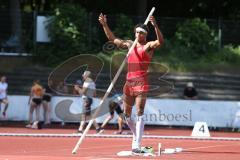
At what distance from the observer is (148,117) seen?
2455cm

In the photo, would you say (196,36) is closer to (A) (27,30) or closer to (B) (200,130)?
(A) (27,30)

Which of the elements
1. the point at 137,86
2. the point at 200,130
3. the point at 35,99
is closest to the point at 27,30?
the point at 35,99

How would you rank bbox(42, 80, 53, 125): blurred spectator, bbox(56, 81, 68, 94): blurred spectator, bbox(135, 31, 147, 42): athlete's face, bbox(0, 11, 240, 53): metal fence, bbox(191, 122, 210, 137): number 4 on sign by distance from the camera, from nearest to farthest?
bbox(135, 31, 147, 42): athlete's face
bbox(56, 81, 68, 94): blurred spectator
bbox(191, 122, 210, 137): number 4 on sign
bbox(42, 80, 53, 125): blurred spectator
bbox(0, 11, 240, 53): metal fence

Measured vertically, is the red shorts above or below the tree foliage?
below

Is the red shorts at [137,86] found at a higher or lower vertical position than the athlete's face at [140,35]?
lower

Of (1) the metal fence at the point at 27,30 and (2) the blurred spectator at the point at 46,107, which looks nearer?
(2) the blurred spectator at the point at 46,107

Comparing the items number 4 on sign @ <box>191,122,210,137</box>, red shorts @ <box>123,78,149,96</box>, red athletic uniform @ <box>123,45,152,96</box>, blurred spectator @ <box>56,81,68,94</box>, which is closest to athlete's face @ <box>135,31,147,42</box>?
red athletic uniform @ <box>123,45,152,96</box>

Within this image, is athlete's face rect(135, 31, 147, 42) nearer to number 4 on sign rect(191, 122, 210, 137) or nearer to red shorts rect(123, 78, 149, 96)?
red shorts rect(123, 78, 149, 96)

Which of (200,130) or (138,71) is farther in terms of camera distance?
(200,130)

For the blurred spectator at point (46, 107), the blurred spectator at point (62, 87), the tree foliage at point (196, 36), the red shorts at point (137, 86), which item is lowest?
the blurred spectator at point (46, 107)

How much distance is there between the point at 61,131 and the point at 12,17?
38.8 feet

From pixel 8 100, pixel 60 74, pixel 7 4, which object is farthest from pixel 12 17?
pixel 60 74

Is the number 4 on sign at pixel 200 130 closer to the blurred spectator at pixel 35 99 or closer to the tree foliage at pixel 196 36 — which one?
the blurred spectator at pixel 35 99

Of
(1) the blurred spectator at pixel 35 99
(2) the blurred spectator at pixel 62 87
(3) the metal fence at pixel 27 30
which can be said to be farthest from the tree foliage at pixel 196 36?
(2) the blurred spectator at pixel 62 87
